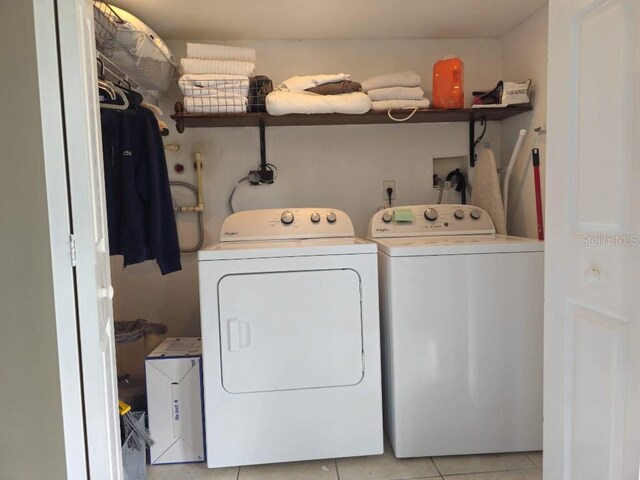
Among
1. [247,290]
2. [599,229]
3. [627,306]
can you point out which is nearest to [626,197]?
[599,229]

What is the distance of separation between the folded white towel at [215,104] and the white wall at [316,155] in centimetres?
39

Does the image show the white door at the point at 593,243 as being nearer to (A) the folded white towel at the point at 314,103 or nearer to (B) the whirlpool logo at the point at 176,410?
(A) the folded white towel at the point at 314,103

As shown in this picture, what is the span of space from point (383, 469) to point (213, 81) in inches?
79.9

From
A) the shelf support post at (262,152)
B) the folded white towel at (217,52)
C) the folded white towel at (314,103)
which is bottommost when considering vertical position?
the shelf support post at (262,152)

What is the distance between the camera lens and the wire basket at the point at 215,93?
2094mm

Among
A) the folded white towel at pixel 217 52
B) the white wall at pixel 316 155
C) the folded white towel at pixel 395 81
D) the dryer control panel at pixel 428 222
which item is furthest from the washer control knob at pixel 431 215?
the folded white towel at pixel 217 52

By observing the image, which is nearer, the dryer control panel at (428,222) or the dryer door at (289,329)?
the dryer door at (289,329)

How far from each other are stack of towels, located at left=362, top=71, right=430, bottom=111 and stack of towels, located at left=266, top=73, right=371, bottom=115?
9 cm

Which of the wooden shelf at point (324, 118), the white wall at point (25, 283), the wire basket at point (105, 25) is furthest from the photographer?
the wooden shelf at point (324, 118)

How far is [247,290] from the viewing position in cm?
172

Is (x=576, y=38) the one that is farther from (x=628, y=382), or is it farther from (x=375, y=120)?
(x=375, y=120)

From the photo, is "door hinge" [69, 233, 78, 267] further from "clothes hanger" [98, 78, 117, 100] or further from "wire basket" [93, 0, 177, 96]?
"wire basket" [93, 0, 177, 96]

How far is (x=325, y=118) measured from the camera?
2.30 meters

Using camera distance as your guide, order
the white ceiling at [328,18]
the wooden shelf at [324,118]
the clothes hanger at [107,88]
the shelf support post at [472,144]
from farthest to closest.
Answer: the shelf support post at [472,144] → the wooden shelf at [324,118] → the white ceiling at [328,18] → the clothes hanger at [107,88]
